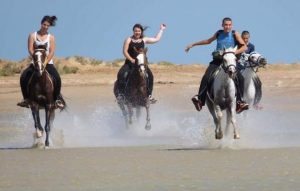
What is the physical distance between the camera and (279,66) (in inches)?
2269

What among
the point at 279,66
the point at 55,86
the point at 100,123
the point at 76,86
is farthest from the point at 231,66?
the point at 279,66

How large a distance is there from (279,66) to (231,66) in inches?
1590

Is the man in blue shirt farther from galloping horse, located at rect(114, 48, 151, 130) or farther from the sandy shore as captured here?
galloping horse, located at rect(114, 48, 151, 130)

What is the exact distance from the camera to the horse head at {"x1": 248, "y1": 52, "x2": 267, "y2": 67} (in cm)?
2381

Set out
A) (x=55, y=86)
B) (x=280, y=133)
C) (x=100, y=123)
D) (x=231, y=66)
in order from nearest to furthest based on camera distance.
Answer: (x=231, y=66), (x=55, y=86), (x=280, y=133), (x=100, y=123)

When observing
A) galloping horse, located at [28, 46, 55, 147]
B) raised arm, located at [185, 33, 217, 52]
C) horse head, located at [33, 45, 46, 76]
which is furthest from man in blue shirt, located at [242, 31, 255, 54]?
horse head, located at [33, 45, 46, 76]

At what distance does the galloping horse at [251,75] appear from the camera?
2391 cm

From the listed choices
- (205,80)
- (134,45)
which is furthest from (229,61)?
(134,45)

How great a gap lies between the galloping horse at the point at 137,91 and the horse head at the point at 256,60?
2316 millimetres

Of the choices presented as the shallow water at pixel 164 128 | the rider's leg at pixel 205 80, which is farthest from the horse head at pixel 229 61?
the shallow water at pixel 164 128

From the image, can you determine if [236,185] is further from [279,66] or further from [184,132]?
[279,66]

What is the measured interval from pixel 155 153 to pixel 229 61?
2093mm

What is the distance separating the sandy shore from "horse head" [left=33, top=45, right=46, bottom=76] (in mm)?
1410

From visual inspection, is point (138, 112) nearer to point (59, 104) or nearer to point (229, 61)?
point (59, 104)
